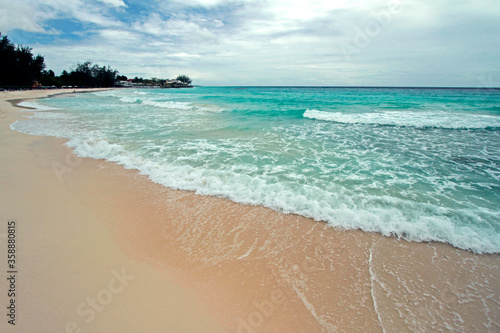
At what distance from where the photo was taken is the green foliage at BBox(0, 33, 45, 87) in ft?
169

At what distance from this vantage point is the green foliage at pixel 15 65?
5150cm

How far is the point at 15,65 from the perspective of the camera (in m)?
52.5

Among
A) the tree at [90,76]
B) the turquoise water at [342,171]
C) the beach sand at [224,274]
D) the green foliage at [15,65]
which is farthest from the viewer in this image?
the tree at [90,76]

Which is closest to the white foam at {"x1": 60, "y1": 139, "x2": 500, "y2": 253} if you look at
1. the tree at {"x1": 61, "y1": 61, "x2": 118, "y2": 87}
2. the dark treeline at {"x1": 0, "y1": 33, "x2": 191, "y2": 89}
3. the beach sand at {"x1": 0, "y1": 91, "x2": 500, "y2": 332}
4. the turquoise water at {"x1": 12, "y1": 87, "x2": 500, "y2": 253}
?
the turquoise water at {"x1": 12, "y1": 87, "x2": 500, "y2": 253}

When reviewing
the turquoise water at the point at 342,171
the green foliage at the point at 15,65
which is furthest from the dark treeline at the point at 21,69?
the turquoise water at the point at 342,171

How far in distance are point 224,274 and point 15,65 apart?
256ft

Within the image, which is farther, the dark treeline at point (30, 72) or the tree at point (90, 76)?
the tree at point (90, 76)

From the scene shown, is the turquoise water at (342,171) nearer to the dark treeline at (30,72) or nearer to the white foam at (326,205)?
the white foam at (326,205)

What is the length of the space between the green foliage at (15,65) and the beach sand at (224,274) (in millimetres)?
73016

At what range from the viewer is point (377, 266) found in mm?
3076

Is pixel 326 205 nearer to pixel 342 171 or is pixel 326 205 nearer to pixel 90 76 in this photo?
pixel 342 171

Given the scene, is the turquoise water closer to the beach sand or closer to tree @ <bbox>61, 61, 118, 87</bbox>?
the beach sand

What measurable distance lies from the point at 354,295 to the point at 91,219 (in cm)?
441

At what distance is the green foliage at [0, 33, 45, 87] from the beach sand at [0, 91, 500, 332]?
73016 mm
